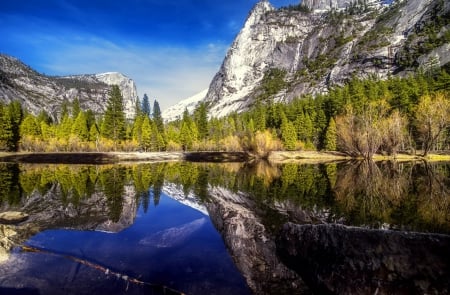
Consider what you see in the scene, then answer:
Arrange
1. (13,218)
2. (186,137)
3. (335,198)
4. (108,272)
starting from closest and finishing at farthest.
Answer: (108,272) → (13,218) → (335,198) → (186,137)

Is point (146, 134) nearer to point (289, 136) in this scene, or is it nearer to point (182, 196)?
point (289, 136)

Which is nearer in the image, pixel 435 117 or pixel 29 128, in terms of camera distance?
pixel 435 117

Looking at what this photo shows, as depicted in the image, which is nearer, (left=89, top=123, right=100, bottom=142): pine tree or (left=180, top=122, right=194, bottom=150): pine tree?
(left=89, top=123, right=100, bottom=142): pine tree

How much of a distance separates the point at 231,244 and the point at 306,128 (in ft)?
262

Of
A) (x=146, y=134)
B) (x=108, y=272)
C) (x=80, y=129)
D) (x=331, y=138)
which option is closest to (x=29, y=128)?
(x=80, y=129)

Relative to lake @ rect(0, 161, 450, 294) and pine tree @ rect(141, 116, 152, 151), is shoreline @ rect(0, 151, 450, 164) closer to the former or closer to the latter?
pine tree @ rect(141, 116, 152, 151)

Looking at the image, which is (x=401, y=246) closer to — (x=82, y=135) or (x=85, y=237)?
(x=85, y=237)

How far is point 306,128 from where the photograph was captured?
284ft

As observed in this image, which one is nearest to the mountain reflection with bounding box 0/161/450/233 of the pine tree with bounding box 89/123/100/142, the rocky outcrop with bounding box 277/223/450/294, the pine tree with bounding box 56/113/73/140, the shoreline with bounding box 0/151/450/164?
the rocky outcrop with bounding box 277/223/450/294

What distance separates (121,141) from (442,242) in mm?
84070

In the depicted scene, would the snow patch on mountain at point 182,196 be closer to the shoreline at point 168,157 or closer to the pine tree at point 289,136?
the shoreline at point 168,157

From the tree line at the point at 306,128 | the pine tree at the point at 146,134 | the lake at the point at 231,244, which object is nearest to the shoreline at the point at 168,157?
the tree line at the point at 306,128

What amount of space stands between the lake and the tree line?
4157 centimetres

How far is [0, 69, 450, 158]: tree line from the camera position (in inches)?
2256
